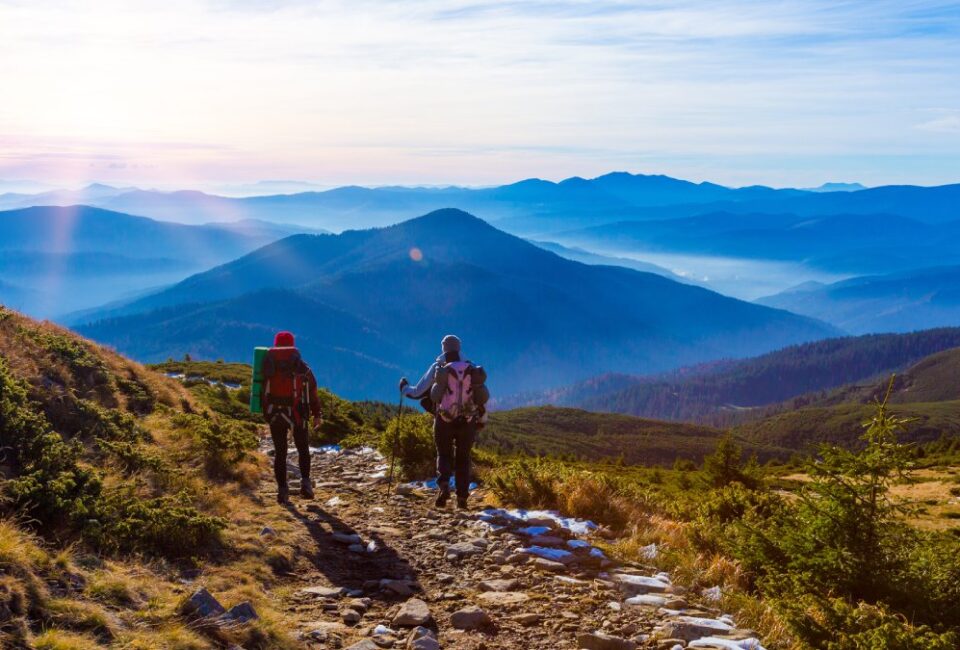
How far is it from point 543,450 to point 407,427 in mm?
94728

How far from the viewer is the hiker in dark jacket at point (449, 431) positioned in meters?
12.4

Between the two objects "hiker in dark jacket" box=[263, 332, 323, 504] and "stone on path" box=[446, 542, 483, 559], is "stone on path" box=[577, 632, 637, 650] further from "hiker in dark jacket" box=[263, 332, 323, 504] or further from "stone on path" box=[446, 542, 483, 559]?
"hiker in dark jacket" box=[263, 332, 323, 504]

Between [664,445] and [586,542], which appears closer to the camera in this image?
[586,542]

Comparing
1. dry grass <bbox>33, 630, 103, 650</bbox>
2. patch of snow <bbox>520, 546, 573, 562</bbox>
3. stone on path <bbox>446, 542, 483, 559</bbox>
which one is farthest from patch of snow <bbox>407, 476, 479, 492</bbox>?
dry grass <bbox>33, 630, 103, 650</bbox>

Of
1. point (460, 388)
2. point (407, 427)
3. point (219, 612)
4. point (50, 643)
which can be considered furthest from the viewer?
point (407, 427)

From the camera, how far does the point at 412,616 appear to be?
7285 mm

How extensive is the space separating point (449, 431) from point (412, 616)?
5.51 m

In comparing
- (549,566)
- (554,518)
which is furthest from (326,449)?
(549,566)

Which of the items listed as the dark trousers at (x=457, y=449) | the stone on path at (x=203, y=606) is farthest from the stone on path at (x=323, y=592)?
the dark trousers at (x=457, y=449)

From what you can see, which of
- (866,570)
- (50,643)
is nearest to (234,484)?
(50,643)

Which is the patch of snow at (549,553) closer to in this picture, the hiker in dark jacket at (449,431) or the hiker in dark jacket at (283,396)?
the hiker in dark jacket at (449,431)

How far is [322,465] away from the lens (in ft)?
58.2

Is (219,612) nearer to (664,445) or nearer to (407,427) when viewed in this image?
(407,427)

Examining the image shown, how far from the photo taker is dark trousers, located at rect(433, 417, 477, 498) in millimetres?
12453
